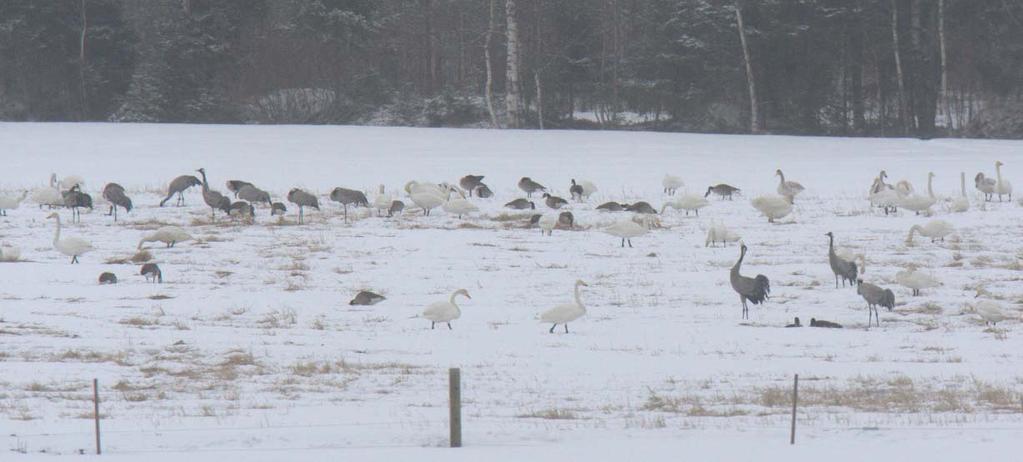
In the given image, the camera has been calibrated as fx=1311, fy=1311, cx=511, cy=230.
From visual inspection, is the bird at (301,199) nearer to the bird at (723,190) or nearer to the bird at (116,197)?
the bird at (116,197)

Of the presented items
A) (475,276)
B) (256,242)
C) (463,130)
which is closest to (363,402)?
(475,276)

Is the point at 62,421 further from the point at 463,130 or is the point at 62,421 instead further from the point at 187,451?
the point at 463,130

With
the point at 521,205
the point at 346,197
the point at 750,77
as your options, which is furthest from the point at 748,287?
the point at 750,77

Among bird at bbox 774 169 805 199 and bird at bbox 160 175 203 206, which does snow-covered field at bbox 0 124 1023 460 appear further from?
bird at bbox 774 169 805 199

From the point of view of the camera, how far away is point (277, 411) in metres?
12.4

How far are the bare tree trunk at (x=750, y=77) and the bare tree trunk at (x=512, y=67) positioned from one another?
28.9 ft

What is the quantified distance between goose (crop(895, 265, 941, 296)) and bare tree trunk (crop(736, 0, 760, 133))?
33.5m

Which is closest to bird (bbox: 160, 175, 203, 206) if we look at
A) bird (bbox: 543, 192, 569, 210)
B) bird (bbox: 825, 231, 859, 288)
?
bird (bbox: 543, 192, 569, 210)

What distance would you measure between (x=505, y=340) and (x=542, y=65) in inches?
1596

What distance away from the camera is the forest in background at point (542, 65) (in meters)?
52.7

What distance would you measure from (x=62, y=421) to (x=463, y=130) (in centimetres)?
3869

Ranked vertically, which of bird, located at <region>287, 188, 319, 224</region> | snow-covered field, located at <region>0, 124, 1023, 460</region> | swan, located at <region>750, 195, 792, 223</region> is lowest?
snow-covered field, located at <region>0, 124, 1023, 460</region>

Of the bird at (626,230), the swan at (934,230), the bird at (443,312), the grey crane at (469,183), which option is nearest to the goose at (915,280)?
the swan at (934,230)

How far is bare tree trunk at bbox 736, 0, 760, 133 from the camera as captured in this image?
5156 centimetres
